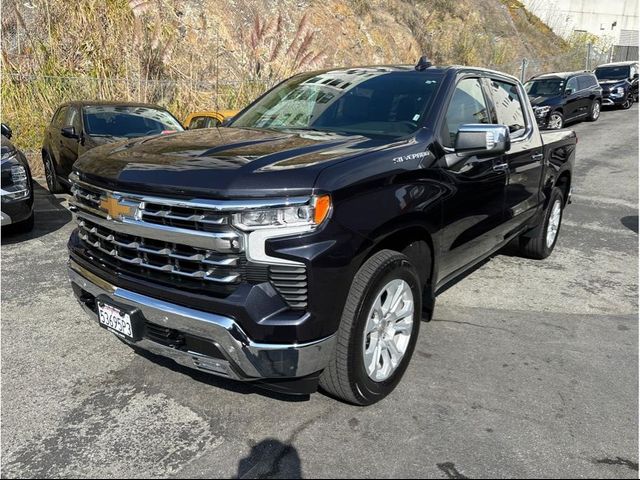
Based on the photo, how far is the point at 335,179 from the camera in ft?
8.46

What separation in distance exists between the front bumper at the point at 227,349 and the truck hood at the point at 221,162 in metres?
0.57

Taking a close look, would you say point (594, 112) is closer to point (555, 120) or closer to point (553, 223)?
point (555, 120)

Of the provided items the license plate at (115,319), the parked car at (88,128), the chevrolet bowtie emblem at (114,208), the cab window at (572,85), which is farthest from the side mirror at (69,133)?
the cab window at (572,85)

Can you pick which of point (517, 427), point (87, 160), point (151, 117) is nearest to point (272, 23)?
point (151, 117)

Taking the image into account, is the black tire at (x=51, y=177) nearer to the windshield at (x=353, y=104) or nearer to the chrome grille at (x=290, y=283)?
the windshield at (x=353, y=104)

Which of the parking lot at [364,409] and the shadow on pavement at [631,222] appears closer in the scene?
the parking lot at [364,409]

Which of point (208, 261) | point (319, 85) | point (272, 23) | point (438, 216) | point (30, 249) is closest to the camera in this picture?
point (208, 261)

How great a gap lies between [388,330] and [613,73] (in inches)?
925

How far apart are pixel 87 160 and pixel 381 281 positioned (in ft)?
6.06

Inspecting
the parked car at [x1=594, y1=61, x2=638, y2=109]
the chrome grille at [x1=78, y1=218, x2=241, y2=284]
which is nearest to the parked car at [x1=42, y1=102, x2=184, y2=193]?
the chrome grille at [x1=78, y1=218, x2=241, y2=284]

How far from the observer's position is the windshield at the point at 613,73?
21797 mm

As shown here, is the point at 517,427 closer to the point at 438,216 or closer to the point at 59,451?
the point at 438,216

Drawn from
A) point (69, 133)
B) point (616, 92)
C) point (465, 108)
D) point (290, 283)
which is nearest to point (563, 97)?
point (616, 92)

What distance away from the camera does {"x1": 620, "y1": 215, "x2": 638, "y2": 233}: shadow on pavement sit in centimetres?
729
